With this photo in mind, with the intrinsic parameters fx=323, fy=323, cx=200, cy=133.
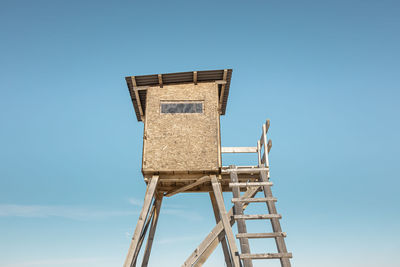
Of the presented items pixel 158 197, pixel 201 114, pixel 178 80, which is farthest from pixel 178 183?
pixel 178 80

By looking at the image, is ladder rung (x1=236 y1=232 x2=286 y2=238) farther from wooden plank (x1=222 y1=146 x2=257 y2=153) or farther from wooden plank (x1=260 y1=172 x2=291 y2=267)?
wooden plank (x1=222 y1=146 x2=257 y2=153)

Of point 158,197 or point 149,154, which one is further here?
point 158,197

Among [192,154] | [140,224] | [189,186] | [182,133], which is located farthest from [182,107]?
[140,224]

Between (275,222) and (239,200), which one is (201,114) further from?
(275,222)

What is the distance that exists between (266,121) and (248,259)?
5092mm

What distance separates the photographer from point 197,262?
33.7 ft

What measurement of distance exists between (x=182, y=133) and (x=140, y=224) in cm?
334

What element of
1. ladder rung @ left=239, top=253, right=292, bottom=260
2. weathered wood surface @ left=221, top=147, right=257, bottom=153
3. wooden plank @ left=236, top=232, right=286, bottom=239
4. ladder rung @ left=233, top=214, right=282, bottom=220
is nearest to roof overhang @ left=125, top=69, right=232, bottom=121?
weathered wood surface @ left=221, top=147, right=257, bottom=153

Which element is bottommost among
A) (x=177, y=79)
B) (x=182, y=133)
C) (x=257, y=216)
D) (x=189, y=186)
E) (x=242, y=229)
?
(x=242, y=229)

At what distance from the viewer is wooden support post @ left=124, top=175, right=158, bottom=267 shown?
31.9 ft

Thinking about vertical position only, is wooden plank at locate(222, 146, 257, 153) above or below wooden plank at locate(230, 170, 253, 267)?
above

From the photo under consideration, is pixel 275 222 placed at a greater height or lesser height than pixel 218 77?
lesser

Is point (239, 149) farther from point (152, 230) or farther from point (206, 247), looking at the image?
point (152, 230)

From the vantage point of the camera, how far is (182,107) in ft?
38.7
